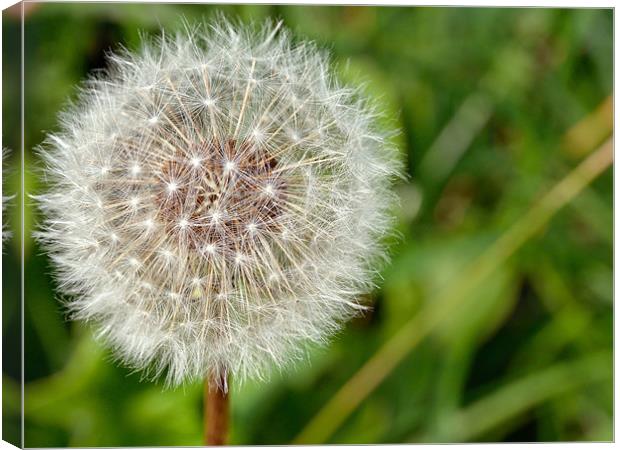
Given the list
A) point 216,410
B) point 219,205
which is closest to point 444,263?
point 216,410

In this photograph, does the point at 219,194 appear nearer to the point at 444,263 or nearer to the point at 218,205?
the point at 218,205

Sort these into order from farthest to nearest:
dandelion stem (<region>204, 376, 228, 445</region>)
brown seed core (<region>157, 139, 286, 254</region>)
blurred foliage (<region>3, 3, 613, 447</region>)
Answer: blurred foliage (<region>3, 3, 613, 447</region>) < dandelion stem (<region>204, 376, 228, 445</region>) < brown seed core (<region>157, 139, 286, 254</region>)

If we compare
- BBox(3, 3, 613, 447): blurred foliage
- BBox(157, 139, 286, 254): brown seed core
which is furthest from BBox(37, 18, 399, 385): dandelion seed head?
BBox(3, 3, 613, 447): blurred foliage

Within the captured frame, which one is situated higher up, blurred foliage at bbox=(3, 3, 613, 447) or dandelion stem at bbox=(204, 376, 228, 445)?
blurred foliage at bbox=(3, 3, 613, 447)

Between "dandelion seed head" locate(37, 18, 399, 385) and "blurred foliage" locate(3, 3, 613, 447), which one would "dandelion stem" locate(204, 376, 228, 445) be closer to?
"dandelion seed head" locate(37, 18, 399, 385)

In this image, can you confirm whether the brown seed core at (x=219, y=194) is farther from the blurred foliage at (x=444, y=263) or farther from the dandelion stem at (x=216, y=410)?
the blurred foliage at (x=444, y=263)

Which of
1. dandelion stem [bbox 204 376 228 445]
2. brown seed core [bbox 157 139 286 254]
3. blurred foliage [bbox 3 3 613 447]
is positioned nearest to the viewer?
brown seed core [bbox 157 139 286 254]

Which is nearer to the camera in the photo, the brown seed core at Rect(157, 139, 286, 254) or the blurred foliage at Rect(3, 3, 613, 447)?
the brown seed core at Rect(157, 139, 286, 254)

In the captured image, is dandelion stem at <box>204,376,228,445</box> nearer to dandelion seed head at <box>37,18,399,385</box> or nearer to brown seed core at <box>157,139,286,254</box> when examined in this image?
dandelion seed head at <box>37,18,399,385</box>
